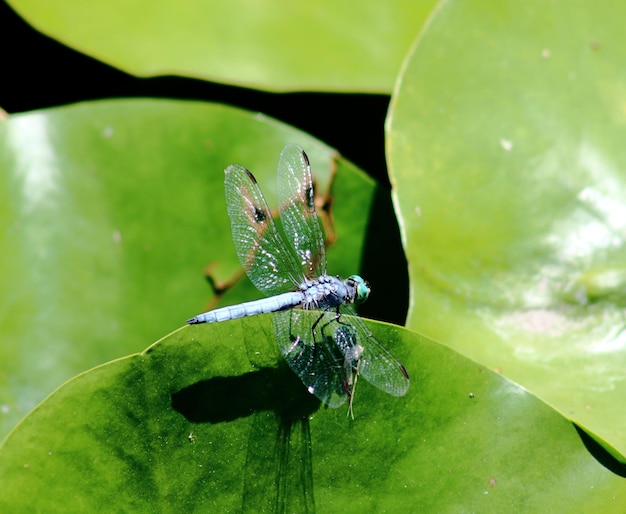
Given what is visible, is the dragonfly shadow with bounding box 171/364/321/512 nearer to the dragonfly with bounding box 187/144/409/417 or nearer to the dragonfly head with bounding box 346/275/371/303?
the dragonfly with bounding box 187/144/409/417

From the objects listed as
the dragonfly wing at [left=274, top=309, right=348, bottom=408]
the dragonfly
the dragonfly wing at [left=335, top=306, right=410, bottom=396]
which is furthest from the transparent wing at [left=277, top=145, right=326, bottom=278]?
the dragonfly wing at [left=335, top=306, right=410, bottom=396]

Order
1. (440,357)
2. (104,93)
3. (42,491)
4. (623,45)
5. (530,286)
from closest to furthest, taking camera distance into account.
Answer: (42,491) → (440,357) → (530,286) → (623,45) → (104,93)

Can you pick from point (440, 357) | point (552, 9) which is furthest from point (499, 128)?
point (440, 357)

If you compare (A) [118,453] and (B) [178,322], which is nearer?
(A) [118,453]

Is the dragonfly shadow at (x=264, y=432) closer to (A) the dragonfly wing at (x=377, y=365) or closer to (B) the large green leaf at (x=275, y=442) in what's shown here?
(B) the large green leaf at (x=275, y=442)

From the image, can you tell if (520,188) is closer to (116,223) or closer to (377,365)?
(377,365)

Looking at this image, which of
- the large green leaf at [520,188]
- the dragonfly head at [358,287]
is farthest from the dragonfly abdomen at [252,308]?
the large green leaf at [520,188]

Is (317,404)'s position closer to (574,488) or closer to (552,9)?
(574,488)
